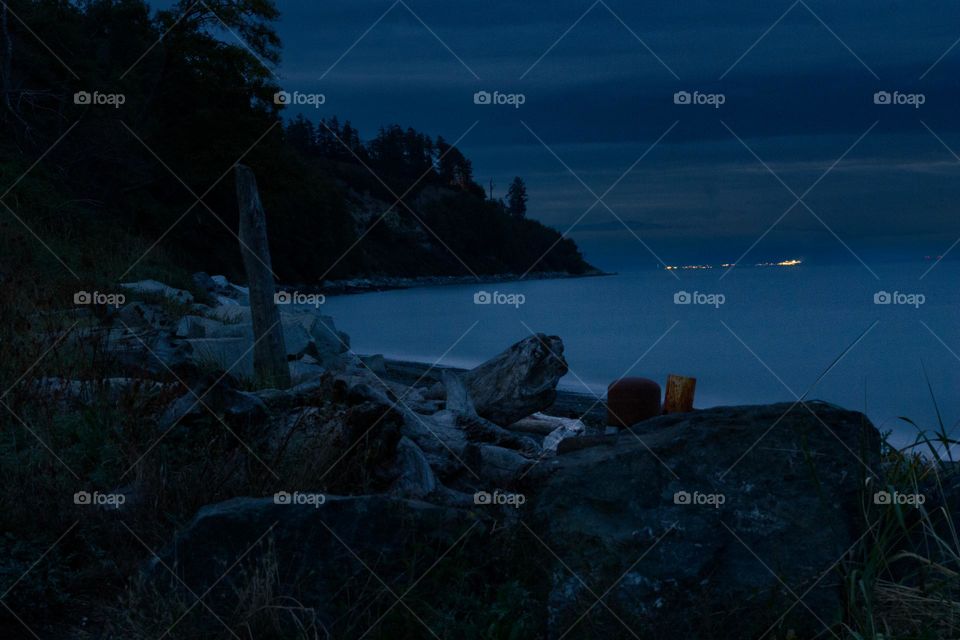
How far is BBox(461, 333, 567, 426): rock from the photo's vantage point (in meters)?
12.2

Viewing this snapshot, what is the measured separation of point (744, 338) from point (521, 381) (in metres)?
18.0

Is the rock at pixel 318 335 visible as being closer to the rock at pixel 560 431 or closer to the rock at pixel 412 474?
the rock at pixel 560 431

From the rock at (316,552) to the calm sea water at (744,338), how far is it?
4008 mm

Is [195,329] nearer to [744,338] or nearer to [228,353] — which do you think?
[228,353]

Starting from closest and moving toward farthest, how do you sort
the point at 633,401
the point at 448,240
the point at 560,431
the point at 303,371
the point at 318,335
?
the point at 633,401 → the point at 560,431 → the point at 303,371 → the point at 318,335 → the point at 448,240

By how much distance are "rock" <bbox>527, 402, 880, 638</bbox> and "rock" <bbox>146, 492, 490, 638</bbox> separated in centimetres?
73

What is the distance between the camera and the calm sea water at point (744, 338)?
58.9ft

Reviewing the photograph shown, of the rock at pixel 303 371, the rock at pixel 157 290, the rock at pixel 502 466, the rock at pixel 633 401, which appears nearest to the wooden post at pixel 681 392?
the rock at pixel 633 401

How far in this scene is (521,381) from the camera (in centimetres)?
1238

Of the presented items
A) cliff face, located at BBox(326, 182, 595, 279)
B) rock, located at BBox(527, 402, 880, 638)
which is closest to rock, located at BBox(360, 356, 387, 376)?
rock, located at BBox(527, 402, 880, 638)

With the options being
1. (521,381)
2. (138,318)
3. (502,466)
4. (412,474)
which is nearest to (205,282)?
(138,318)

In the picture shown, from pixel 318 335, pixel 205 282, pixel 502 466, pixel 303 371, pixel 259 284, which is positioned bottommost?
pixel 502 466

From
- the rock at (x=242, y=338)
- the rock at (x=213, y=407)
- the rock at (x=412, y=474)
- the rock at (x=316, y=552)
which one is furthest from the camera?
the rock at (x=242, y=338)

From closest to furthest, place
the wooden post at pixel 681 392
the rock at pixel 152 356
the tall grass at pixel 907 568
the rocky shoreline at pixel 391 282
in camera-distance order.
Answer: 1. the tall grass at pixel 907 568
2. the wooden post at pixel 681 392
3. the rock at pixel 152 356
4. the rocky shoreline at pixel 391 282
